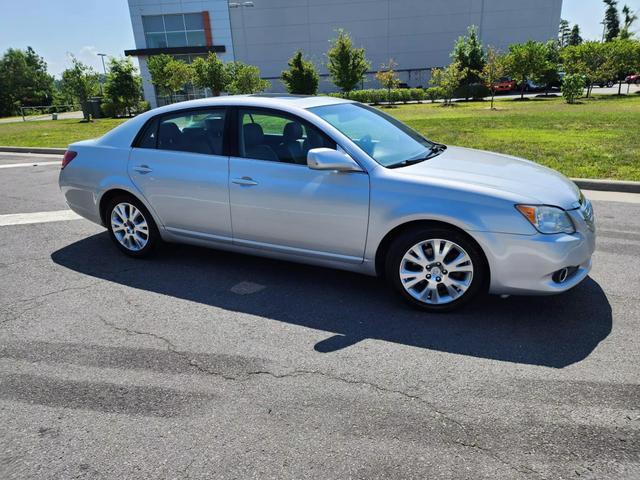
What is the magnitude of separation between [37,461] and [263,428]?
3.68 feet

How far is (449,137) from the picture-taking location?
13.5 m

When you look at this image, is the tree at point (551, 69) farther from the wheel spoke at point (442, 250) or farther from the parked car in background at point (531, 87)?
the wheel spoke at point (442, 250)

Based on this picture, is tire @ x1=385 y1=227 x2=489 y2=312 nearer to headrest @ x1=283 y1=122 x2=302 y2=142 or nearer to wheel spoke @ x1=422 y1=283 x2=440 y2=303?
wheel spoke @ x1=422 y1=283 x2=440 y2=303

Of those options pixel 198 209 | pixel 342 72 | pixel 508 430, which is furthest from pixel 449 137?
pixel 342 72

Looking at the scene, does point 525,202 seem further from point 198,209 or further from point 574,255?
point 198,209

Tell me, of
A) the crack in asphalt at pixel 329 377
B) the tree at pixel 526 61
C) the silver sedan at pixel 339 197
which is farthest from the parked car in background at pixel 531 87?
the crack in asphalt at pixel 329 377

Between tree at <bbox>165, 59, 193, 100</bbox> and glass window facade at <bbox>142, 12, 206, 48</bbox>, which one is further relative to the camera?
glass window facade at <bbox>142, 12, 206, 48</bbox>

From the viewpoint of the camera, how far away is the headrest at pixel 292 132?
423cm

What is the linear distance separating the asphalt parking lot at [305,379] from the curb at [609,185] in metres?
3.43

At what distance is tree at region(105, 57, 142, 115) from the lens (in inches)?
1215

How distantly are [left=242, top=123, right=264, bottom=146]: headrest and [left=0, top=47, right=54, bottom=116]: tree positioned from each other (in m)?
62.7

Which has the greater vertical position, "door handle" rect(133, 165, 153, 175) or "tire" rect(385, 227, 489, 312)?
"door handle" rect(133, 165, 153, 175)

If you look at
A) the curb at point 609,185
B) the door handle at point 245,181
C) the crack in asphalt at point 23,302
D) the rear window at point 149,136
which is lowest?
the curb at point 609,185

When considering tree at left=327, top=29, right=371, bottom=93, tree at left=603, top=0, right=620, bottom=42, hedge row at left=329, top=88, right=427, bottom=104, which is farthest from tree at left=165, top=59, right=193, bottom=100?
tree at left=603, top=0, right=620, bottom=42
